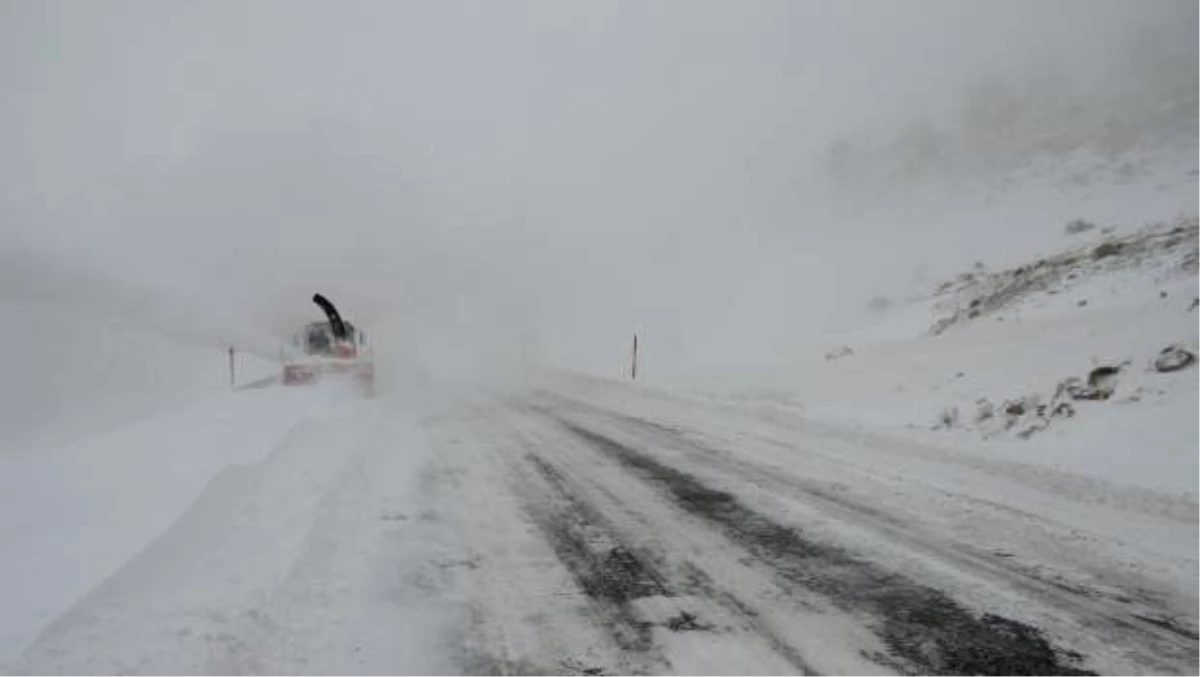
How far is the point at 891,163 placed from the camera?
53.8 metres

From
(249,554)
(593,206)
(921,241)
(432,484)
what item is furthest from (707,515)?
(593,206)

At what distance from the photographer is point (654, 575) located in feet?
15.3

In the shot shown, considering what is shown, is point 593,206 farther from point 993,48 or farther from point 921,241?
point 993,48

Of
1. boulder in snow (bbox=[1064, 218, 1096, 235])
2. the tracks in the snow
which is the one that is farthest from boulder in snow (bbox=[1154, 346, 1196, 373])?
boulder in snow (bbox=[1064, 218, 1096, 235])

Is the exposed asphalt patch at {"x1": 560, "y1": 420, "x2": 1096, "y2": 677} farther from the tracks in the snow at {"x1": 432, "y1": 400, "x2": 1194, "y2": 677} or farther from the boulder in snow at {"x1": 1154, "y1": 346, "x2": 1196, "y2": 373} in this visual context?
the boulder in snow at {"x1": 1154, "y1": 346, "x2": 1196, "y2": 373}

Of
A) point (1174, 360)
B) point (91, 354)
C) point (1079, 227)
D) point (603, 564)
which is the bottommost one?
point (603, 564)

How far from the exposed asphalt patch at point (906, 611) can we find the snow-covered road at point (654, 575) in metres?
0.02

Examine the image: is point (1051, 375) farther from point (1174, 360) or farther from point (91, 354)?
point (91, 354)

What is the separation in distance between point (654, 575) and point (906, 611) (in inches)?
57.3

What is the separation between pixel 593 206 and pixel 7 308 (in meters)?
46.1

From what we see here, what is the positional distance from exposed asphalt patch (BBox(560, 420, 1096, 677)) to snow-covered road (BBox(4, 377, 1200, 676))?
2cm

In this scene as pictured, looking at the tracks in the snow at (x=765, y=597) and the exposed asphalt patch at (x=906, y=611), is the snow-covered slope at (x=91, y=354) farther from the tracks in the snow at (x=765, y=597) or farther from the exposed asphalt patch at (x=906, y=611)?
the exposed asphalt patch at (x=906, y=611)

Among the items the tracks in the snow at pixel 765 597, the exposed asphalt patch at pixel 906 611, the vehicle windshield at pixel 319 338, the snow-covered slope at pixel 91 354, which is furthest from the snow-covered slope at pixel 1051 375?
the snow-covered slope at pixel 91 354

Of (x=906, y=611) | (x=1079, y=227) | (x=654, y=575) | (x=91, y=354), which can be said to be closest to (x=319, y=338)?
(x=91, y=354)
